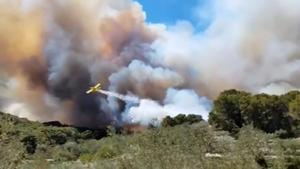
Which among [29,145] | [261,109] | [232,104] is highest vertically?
[232,104]

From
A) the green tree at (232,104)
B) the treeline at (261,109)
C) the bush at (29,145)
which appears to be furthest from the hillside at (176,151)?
the green tree at (232,104)

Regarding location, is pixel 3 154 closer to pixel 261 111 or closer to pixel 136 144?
pixel 136 144

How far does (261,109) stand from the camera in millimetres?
82500

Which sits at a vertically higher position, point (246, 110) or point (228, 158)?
point (246, 110)

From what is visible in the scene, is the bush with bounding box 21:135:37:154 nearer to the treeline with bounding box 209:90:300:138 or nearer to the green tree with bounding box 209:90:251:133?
the treeline with bounding box 209:90:300:138

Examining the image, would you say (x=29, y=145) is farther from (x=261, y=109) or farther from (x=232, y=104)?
(x=232, y=104)

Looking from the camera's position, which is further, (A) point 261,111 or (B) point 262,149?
(A) point 261,111

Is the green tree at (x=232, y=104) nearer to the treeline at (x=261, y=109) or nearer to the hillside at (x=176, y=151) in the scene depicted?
the treeline at (x=261, y=109)

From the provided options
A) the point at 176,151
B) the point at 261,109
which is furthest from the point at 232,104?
the point at 176,151

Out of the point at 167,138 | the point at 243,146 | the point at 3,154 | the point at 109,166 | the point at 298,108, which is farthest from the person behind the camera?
the point at 298,108

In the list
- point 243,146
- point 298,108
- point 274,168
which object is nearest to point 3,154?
point 243,146

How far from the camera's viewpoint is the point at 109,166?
15.4 metres

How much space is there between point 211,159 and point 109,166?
353 centimetres

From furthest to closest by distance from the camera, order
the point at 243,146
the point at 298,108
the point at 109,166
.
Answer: the point at 298,108 → the point at 109,166 → the point at 243,146
